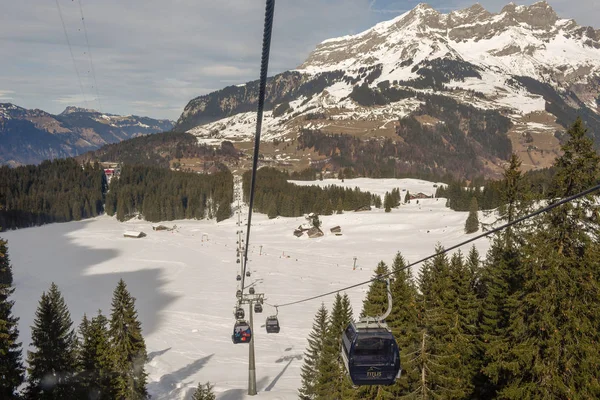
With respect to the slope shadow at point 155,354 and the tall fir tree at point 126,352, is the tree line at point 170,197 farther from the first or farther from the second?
the tall fir tree at point 126,352

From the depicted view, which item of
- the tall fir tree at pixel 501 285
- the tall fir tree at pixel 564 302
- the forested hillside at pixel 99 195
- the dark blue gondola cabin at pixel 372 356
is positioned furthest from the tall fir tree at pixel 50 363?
the forested hillside at pixel 99 195

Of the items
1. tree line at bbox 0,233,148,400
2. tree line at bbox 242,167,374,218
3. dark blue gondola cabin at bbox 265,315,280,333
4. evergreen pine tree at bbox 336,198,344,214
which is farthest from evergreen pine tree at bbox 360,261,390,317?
evergreen pine tree at bbox 336,198,344,214

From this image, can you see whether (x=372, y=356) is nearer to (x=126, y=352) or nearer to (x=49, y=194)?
(x=126, y=352)

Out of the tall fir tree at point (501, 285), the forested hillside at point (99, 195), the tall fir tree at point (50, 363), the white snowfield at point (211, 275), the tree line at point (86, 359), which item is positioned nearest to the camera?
the tall fir tree at point (501, 285)

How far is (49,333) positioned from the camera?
26.3 metres

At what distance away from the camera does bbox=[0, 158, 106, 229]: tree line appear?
509 ft

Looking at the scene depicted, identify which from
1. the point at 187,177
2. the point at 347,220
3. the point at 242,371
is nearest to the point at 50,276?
the point at 242,371

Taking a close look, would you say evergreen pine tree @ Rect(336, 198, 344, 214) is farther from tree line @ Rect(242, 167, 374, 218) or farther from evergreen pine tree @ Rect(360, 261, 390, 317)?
evergreen pine tree @ Rect(360, 261, 390, 317)

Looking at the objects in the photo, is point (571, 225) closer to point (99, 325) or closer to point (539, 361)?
point (539, 361)

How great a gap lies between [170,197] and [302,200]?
2234 inches

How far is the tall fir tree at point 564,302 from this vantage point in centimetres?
1647

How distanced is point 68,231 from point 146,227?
2430 centimetres

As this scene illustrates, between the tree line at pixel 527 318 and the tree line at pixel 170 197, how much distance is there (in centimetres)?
13453

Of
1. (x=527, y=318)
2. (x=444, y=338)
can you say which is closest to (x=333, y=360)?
(x=444, y=338)
